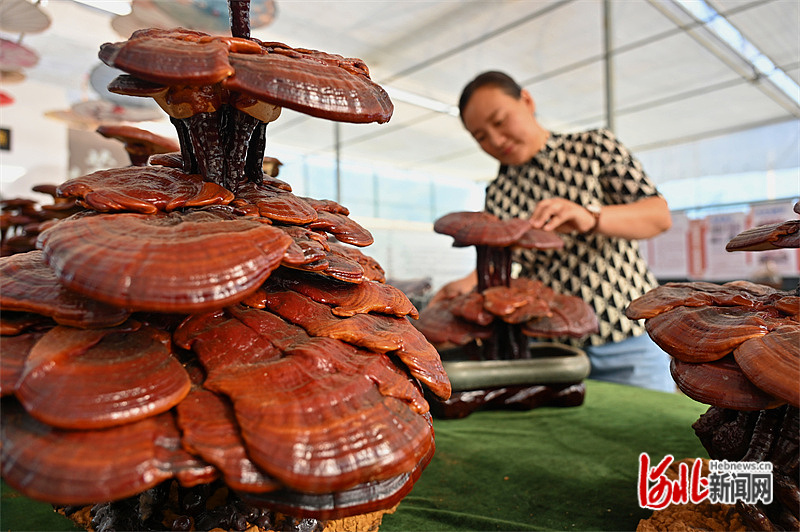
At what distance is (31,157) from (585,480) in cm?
474

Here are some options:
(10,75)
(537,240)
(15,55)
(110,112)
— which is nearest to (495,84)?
(537,240)

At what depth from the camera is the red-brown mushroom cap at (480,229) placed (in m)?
1.19

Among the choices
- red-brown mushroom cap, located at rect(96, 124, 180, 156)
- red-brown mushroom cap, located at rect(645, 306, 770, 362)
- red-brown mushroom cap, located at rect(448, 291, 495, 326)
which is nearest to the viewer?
red-brown mushroom cap, located at rect(645, 306, 770, 362)

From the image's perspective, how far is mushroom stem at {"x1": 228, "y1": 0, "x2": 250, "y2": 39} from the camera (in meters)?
0.58

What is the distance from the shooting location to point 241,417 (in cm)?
36

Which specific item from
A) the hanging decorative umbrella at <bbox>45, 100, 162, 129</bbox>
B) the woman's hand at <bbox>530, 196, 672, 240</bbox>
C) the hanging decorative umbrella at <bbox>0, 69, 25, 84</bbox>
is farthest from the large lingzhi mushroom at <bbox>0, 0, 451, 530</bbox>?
the hanging decorative umbrella at <bbox>0, 69, 25, 84</bbox>

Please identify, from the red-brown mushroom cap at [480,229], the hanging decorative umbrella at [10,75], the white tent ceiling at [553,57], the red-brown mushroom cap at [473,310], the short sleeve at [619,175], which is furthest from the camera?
the hanging decorative umbrella at [10,75]

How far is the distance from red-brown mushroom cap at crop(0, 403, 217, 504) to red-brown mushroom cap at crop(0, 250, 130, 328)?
0.26 feet

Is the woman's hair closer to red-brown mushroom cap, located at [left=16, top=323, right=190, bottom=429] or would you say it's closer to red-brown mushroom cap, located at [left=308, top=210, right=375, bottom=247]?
red-brown mushroom cap, located at [left=308, top=210, right=375, bottom=247]

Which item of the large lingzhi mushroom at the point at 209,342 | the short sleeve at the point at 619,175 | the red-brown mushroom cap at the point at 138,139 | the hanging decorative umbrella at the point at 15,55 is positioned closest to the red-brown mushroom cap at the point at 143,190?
the large lingzhi mushroom at the point at 209,342

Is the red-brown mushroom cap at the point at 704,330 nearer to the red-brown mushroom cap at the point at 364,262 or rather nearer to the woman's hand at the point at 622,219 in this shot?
the red-brown mushroom cap at the point at 364,262

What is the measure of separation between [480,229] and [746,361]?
751mm

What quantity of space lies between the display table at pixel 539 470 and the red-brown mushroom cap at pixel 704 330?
1.04ft
